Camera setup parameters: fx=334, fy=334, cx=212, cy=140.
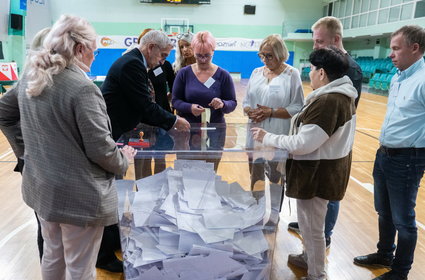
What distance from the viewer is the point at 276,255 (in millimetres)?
2195

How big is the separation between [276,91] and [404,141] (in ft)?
2.61

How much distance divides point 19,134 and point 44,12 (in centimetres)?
1552

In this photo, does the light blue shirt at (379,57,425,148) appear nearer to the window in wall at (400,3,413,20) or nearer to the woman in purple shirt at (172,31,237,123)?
the woman in purple shirt at (172,31,237,123)

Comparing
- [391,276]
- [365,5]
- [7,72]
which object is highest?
[365,5]

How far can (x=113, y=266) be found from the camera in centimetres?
199

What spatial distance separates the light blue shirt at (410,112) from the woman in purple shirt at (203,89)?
1.10 m

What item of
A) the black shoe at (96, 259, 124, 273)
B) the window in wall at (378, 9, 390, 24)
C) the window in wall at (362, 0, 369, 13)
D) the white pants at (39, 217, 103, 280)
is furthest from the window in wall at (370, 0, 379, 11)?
the white pants at (39, 217, 103, 280)

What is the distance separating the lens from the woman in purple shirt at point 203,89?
242 cm

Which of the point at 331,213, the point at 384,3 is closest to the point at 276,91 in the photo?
the point at 331,213

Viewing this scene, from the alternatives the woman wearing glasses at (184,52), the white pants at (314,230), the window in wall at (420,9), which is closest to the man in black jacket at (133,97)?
the white pants at (314,230)

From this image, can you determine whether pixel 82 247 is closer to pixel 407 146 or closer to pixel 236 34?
pixel 407 146

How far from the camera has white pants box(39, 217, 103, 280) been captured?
1.26m

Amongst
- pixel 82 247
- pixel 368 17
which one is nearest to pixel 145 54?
pixel 82 247

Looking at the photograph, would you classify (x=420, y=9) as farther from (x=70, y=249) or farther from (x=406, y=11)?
(x=70, y=249)
